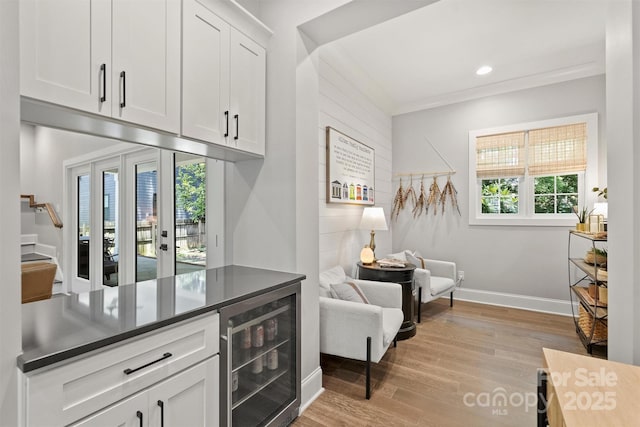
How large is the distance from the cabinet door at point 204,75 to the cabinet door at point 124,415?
3.99ft

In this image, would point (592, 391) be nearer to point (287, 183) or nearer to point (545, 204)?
point (287, 183)

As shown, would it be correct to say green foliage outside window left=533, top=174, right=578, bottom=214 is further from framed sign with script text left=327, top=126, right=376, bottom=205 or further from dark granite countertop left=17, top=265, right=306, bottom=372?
dark granite countertop left=17, top=265, right=306, bottom=372

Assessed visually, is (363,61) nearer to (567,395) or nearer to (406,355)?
(406,355)

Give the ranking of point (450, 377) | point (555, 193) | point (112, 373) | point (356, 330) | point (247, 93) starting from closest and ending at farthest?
point (112, 373) → point (247, 93) → point (356, 330) → point (450, 377) → point (555, 193)

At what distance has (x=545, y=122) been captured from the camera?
3.84 meters

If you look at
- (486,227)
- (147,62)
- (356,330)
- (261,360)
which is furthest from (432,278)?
(147,62)

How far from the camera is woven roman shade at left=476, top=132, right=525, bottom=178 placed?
402cm

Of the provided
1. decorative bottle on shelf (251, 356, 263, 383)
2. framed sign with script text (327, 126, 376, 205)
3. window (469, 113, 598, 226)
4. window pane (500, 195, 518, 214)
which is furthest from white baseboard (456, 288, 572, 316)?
decorative bottle on shelf (251, 356, 263, 383)

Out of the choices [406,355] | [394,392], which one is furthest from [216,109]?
[406,355]

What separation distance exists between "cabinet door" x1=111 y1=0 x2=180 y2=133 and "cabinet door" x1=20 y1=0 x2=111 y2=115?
1.8 inches

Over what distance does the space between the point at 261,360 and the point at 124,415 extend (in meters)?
0.78

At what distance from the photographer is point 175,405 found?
1.24 metres

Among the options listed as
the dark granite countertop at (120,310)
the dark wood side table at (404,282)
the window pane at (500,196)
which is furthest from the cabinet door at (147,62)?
the window pane at (500,196)

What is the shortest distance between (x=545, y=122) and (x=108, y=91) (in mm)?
4656
